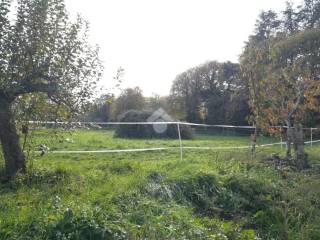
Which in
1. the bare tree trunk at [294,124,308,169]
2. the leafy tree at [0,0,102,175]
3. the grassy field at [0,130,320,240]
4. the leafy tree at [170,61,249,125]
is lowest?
the grassy field at [0,130,320,240]

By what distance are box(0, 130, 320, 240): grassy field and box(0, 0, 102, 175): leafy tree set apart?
0.60m

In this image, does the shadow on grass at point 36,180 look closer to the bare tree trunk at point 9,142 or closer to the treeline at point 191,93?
the bare tree trunk at point 9,142

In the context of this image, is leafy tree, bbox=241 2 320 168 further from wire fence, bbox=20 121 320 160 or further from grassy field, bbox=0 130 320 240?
grassy field, bbox=0 130 320 240

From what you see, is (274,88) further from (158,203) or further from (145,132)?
(145,132)

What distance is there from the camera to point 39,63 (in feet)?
19.1

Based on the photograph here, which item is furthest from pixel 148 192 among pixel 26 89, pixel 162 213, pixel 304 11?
pixel 304 11

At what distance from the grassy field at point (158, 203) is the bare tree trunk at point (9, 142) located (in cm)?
31

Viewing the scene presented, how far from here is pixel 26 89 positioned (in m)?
5.77

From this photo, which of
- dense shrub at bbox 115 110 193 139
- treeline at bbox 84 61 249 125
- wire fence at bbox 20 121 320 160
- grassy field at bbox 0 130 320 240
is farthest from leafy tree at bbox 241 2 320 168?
treeline at bbox 84 61 249 125

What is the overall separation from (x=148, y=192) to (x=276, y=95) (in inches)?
266

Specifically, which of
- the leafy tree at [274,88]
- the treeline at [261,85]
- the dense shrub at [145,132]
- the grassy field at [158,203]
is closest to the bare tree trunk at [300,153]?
the leafy tree at [274,88]

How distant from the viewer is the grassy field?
3.99 meters

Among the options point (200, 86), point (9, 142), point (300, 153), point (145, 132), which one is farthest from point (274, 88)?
point (200, 86)

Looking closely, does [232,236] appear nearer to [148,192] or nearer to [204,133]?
[148,192]
